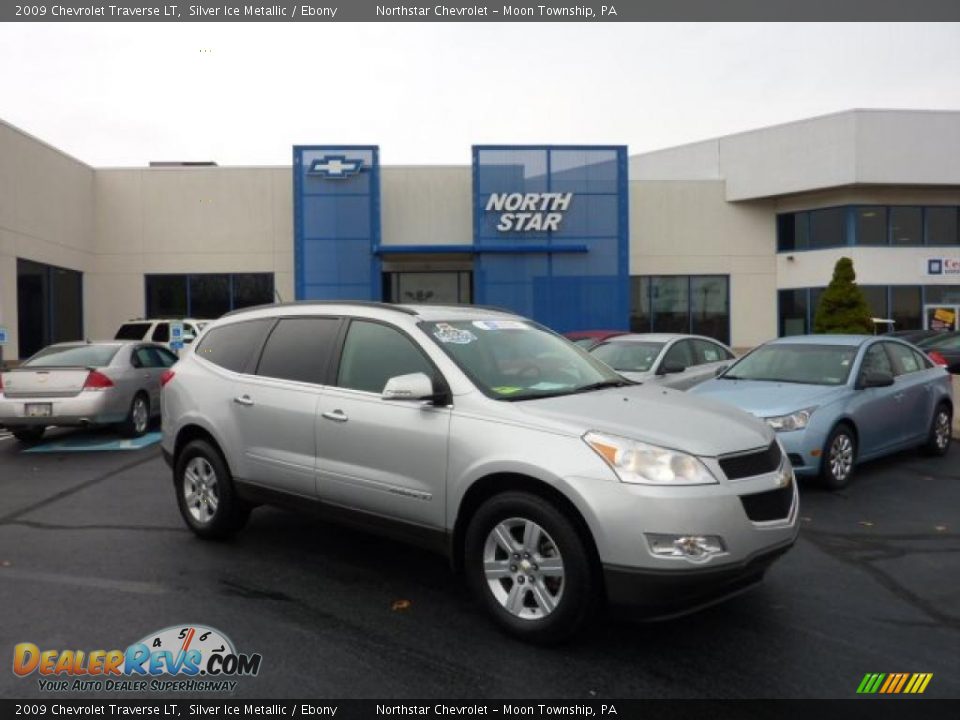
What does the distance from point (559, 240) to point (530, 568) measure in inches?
911

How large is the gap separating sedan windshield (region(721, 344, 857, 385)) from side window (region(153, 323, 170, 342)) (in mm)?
14333

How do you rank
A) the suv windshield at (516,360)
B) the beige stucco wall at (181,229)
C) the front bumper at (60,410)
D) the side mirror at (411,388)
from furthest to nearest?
the beige stucco wall at (181,229) → the front bumper at (60,410) → the suv windshield at (516,360) → the side mirror at (411,388)

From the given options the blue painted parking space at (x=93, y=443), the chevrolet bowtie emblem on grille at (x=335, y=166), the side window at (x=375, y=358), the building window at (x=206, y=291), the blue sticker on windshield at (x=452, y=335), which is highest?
the chevrolet bowtie emblem on grille at (x=335, y=166)

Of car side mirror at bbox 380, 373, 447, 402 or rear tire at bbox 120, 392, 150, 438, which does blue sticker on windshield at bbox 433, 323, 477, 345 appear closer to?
car side mirror at bbox 380, 373, 447, 402

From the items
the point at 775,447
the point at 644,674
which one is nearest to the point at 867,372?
the point at 775,447

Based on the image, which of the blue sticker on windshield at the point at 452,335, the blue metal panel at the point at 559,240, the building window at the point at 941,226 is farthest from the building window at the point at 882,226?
the blue sticker on windshield at the point at 452,335

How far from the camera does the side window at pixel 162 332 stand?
1836cm

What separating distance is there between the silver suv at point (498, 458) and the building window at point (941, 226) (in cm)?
2800

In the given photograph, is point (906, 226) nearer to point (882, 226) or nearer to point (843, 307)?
point (882, 226)

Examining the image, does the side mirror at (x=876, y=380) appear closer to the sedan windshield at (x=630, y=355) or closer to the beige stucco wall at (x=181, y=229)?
the sedan windshield at (x=630, y=355)

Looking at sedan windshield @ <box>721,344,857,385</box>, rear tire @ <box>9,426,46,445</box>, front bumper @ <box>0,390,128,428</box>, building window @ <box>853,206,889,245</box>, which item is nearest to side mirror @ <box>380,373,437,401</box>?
sedan windshield @ <box>721,344,857,385</box>

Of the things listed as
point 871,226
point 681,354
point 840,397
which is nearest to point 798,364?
point 840,397

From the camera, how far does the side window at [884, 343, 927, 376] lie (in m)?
8.69

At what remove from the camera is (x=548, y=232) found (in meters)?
26.1
